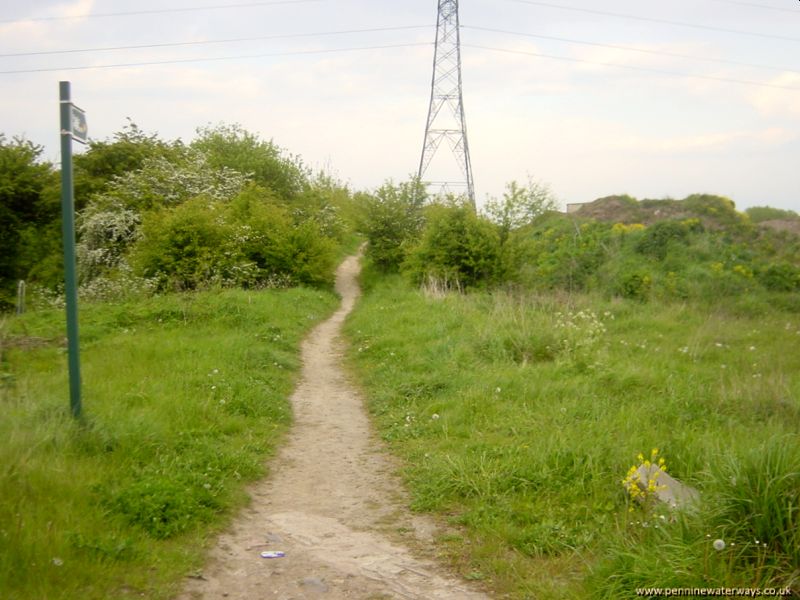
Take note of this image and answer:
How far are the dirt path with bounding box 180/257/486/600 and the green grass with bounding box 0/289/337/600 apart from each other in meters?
0.23

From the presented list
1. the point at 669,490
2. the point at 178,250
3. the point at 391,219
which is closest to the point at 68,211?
the point at 669,490

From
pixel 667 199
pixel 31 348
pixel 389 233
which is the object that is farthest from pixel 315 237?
pixel 667 199

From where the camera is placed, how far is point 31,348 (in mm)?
10688

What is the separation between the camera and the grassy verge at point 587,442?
398 centimetres

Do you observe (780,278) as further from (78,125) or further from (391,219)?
(78,125)

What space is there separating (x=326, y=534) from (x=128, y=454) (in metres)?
1.92

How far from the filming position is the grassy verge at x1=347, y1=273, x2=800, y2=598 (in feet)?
13.1

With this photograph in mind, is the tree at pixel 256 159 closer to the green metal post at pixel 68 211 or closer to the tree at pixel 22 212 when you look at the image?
the tree at pixel 22 212

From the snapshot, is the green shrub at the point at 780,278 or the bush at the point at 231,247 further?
the green shrub at the point at 780,278

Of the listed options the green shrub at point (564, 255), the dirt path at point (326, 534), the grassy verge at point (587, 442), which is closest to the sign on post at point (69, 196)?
the dirt path at point (326, 534)

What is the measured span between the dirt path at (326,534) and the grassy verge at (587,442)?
0.29 meters

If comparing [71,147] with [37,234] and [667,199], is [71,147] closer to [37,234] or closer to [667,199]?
[37,234]

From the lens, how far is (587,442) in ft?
19.9

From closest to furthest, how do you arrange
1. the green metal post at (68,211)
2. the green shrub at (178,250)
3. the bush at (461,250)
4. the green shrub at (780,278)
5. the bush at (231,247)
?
the green metal post at (68,211), the green shrub at (178,250), the bush at (231,247), the bush at (461,250), the green shrub at (780,278)
